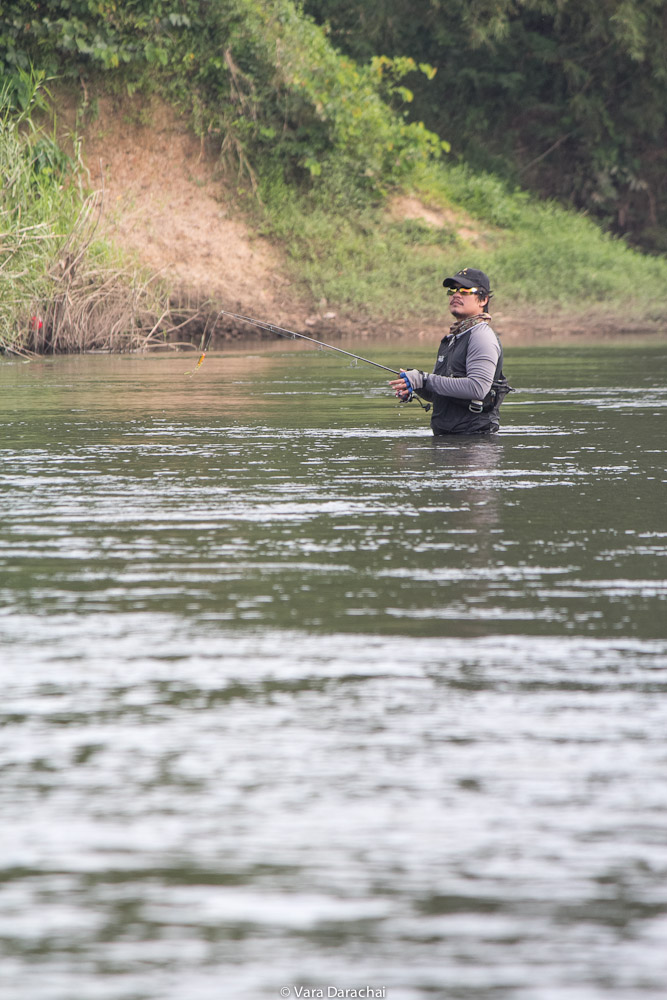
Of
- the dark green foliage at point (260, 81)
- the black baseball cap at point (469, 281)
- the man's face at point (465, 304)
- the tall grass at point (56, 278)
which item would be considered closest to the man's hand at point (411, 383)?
the man's face at point (465, 304)

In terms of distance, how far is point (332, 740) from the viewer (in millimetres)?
3848

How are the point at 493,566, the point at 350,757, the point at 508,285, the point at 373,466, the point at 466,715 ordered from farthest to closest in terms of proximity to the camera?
the point at 508,285 → the point at 373,466 → the point at 493,566 → the point at 466,715 → the point at 350,757

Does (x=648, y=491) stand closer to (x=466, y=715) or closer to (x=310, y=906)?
(x=466, y=715)

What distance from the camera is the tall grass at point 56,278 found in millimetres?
19688

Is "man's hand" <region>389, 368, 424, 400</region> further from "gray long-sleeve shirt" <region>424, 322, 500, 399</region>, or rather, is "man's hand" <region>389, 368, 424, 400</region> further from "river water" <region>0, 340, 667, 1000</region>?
"river water" <region>0, 340, 667, 1000</region>

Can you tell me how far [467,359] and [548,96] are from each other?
29.5 metres

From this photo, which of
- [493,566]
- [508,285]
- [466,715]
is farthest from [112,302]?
[466,715]

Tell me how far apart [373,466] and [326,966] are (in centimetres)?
685

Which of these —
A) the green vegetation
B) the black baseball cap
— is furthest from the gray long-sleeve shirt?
the green vegetation

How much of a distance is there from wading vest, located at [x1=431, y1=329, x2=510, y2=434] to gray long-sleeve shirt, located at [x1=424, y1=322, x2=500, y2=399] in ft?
0.27

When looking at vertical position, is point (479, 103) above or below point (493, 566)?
above

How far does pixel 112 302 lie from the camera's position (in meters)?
21.6

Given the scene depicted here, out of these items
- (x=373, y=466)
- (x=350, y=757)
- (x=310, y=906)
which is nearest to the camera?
(x=310, y=906)

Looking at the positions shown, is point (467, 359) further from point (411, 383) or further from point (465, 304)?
point (411, 383)
